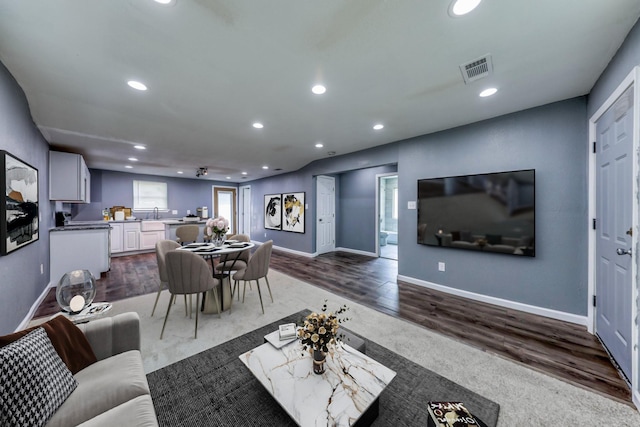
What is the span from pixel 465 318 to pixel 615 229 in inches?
60.3

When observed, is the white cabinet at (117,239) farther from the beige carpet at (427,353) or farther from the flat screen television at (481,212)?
the flat screen television at (481,212)

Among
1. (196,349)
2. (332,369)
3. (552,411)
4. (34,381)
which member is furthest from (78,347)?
(552,411)

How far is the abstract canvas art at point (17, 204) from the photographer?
6.35 feet

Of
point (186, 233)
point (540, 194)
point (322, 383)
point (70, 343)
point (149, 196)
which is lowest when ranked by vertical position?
point (322, 383)

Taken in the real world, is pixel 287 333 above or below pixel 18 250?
below

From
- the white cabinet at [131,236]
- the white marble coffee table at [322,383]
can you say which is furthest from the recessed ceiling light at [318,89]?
the white cabinet at [131,236]

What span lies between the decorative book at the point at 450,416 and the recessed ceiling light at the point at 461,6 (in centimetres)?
213

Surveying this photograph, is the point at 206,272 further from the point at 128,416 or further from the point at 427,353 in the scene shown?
the point at 427,353

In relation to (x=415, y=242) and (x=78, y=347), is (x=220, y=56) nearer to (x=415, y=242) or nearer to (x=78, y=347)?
(x=78, y=347)

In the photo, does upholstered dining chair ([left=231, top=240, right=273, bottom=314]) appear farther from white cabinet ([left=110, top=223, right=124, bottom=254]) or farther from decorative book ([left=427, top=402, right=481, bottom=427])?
white cabinet ([left=110, top=223, right=124, bottom=254])

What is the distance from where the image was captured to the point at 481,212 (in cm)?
311

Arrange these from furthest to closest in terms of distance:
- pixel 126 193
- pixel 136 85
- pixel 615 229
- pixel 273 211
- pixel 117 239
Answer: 1. pixel 273 211
2. pixel 126 193
3. pixel 117 239
4. pixel 136 85
5. pixel 615 229

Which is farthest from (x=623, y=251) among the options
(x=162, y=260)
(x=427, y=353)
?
(x=162, y=260)

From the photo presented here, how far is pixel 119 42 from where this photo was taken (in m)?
1.61
